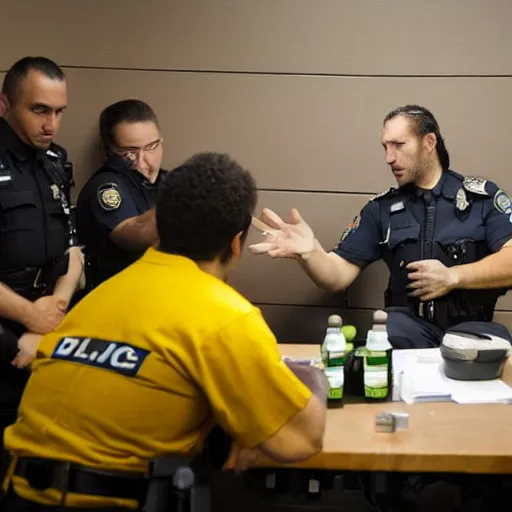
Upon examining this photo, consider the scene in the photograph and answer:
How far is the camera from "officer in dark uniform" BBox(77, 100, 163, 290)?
101 inches

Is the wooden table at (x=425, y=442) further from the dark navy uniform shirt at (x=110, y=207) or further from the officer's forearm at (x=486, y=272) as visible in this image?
the dark navy uniform shirt at (x=110, y=207)

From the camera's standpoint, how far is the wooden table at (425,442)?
139 cm

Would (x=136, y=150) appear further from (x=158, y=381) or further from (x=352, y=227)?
(x=158, y=381)

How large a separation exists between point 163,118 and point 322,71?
0.66m

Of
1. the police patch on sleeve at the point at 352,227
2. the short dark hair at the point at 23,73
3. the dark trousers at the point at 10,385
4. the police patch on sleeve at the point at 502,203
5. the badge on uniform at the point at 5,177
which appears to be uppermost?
the short dark hair at the point at 23,73

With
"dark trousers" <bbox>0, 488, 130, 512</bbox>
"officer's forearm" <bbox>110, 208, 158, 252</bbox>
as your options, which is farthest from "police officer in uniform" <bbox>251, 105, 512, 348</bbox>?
"dark trousers" <bbox>0, 488, 130, 512</bbox>

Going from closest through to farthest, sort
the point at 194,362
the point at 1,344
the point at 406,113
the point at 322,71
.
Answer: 1. the point at 194,362
2. the point at 1,344
3. the point at 406,113
4. the point at 322,71

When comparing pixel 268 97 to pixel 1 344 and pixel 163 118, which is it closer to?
pixel 163 118

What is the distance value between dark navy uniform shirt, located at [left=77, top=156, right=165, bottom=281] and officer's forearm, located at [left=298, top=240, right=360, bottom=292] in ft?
2.01

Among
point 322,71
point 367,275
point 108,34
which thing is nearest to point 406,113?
point 322,71

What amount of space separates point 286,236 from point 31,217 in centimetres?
82

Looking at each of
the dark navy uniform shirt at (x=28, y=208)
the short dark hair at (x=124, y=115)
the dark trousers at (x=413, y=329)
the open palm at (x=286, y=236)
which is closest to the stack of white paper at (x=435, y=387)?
the dark trousers at (x=413, y=329)

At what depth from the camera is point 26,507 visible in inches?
52.3

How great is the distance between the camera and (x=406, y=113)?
2.66m
